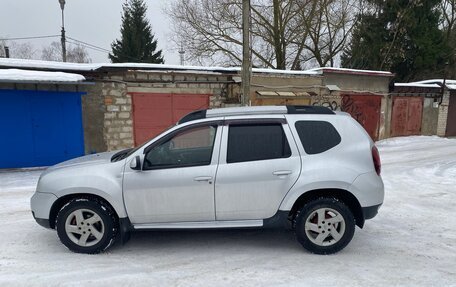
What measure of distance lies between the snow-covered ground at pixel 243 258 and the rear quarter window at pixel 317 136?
126 cm

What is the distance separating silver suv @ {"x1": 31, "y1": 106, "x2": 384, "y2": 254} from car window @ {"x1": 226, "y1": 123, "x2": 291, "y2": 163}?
0.01 m

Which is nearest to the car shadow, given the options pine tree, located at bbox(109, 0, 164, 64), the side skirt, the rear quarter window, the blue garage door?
the side skirt

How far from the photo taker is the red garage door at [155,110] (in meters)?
10.3

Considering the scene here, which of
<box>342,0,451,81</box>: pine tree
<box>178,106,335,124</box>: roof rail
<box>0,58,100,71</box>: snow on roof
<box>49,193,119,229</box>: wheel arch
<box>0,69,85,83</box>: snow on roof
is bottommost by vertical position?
<box>49,193,119,229</box>: wheel arch

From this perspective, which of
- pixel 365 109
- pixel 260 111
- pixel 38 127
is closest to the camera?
pixel 260 111

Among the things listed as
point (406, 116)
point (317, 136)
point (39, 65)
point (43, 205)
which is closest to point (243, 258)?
point (317, 136)

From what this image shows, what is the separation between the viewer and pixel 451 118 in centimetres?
1723

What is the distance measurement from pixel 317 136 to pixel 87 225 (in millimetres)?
2909

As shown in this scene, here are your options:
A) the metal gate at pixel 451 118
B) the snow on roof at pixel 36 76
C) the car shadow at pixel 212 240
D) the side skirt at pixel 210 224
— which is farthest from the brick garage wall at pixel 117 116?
the metal gate at pixel 451 118

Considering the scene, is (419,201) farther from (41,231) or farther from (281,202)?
(41,231)

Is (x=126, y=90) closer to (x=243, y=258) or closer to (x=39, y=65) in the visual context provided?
(x=39, y=65)

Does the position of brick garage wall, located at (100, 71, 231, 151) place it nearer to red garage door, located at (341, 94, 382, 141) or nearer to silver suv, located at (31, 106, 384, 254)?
silver suv, located at (31, 106, 384, 254)

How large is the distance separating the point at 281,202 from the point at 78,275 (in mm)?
2304

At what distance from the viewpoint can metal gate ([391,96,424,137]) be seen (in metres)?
15.3
